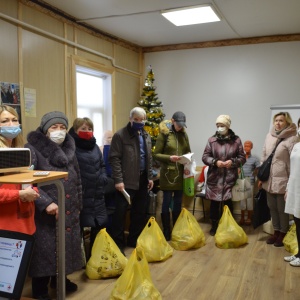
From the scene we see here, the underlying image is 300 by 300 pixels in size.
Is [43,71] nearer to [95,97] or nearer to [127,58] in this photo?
[95,97]

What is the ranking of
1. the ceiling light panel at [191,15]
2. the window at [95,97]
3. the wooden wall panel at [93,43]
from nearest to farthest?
the ceiling light panel at [191,15] < the wooden wall panel at [93,43] < the window at [95,97]

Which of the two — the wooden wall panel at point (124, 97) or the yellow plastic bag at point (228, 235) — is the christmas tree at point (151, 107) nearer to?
the wooden wall panel at point (124, 97)

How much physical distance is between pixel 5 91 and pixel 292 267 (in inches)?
119

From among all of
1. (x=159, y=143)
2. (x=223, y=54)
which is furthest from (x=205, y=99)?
(x=159, y=143)

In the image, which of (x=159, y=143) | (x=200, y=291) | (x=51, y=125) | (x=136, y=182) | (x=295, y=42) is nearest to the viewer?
(x=51, y=125)

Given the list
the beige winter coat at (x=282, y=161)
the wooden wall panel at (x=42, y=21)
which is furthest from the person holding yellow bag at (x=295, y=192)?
the wooden wall panel at (x=42, y=21)

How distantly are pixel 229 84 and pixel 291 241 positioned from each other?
266cm

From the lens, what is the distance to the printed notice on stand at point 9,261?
3.81ft

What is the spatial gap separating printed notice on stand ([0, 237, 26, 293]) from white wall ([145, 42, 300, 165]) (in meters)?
4.37

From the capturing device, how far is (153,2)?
3.50m

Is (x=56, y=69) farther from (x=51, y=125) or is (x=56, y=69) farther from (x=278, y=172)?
(x=278, y=172)

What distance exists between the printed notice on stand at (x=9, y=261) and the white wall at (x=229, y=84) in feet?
14.3

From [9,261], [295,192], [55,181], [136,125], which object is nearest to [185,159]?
[136,125]

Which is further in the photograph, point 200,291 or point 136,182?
point 136,182
